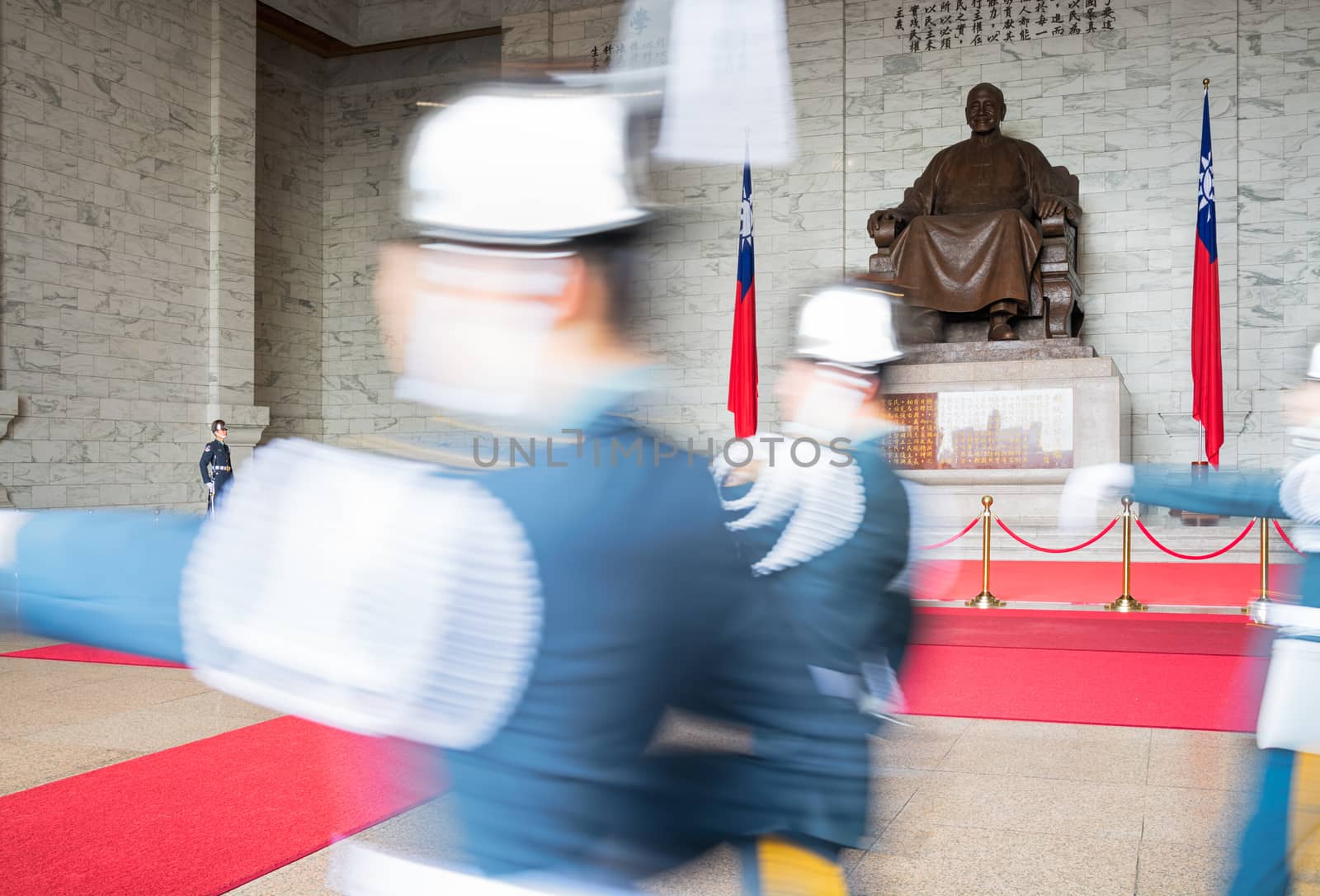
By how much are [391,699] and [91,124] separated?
10836 mm

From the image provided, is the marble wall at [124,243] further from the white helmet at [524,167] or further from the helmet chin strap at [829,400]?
the white helmet at [524,167]

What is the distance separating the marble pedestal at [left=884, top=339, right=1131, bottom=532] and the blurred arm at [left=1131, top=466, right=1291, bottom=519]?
18.8 feet

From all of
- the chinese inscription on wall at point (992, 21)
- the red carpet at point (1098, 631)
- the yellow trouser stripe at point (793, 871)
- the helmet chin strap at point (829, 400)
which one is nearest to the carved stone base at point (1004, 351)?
the red carpet at point (1098, 631)

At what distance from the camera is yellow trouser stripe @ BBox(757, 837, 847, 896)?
707 millimetres

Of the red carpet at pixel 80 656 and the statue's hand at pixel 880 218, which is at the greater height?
the statue's hand at pixel 880 218

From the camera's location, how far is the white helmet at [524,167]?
55 cm

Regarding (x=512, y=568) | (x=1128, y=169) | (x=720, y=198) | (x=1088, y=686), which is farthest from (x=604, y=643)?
(x=720, y=198)

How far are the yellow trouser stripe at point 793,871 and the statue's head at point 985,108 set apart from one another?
878 centimetres

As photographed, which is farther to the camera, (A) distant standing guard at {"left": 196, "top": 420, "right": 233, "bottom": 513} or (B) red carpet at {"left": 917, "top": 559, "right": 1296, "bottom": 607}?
(A) distant standing guard at {"left": 196, "top": 420, "right": 233, "bottom": 513}

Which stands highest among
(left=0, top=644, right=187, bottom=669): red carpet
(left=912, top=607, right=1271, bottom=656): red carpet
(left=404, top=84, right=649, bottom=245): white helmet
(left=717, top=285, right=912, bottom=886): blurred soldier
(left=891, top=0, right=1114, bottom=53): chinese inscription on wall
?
(left=891, top=0, right=1114, bottom=53): chinese inscription on wall

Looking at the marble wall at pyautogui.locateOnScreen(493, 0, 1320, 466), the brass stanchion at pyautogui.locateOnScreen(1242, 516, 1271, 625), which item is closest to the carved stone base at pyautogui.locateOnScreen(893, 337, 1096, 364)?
the marble wall at pyautogui.locateOnScreen(493, 0, 1320, 466)

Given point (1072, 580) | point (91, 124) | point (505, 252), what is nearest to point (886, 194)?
point (1072, 580)

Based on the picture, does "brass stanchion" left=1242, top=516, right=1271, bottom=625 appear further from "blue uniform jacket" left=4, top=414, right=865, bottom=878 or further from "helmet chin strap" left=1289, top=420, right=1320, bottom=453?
"blue uniform jacket" left=4, top=414, right=865, bottom=878

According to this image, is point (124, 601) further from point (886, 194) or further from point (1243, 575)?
point (886, 194)
